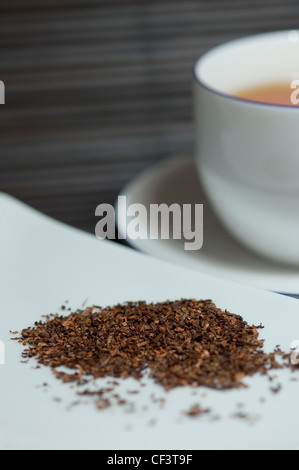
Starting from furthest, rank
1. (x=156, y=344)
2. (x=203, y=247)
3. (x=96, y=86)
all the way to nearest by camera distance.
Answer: (x=96, y=86), (x=203, y=247), (x=156, y=344)

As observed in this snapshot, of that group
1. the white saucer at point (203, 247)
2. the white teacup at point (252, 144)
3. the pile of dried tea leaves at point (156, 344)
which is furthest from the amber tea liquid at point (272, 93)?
the pile of dried tea leaves at point (156, 344)

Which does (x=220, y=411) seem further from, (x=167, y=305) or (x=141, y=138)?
(x=141, y=138)

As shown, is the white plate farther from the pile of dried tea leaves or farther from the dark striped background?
the dark striped background

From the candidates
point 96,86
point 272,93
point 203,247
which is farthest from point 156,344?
point 96,86

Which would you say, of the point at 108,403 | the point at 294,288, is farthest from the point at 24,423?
the point at 294,288

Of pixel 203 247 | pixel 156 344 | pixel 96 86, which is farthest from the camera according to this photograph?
pixel 96 86

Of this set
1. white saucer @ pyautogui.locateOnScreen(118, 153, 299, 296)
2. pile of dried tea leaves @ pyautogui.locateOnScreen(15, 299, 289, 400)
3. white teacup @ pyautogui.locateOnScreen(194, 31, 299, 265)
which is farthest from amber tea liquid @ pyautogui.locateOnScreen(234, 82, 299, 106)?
pile of dried tea leaves @ pyautogui.locateOnScreen(15, 299, 289, 400)

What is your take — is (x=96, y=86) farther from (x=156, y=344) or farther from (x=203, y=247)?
(x=156, y=344)
